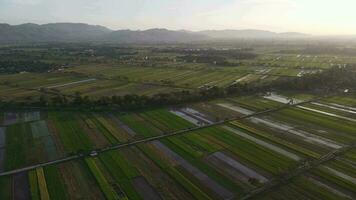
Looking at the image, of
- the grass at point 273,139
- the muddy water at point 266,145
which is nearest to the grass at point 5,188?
the muddy water at point 266,145

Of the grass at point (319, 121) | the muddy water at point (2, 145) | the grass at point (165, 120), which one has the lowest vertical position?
the muddy water at point (2, 145)

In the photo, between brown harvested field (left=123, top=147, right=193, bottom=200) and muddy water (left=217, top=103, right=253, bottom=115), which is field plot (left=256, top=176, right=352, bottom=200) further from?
muddy water (left=217, top=103, right=253, bottom=115)

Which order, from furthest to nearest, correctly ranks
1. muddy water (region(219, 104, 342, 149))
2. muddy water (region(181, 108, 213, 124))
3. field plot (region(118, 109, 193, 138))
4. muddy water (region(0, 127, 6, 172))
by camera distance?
muddy water (region(181, 108, 213, 124)) < field plot (region(118, 109, 193, 138)) < muddy water (region(219, 104, 342, 149)) < muddy water (region(0, 127, 6, 172))

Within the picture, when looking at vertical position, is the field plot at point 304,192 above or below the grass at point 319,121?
below

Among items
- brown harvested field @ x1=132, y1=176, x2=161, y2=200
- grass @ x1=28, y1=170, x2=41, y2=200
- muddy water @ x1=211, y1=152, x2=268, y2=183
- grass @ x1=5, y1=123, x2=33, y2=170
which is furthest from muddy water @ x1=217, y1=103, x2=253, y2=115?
grass @ x1=28, y1=170, x2=41, y2=200

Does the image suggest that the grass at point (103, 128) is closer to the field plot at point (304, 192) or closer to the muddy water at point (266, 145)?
the muddy water at point (266, 145)

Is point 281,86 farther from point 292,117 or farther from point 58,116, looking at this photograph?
point 58,116

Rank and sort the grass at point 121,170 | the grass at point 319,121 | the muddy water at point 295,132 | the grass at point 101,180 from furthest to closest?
1. the grass at point 319,121
2. the muddy water at point 295,132
3. the grass at point 121,170
4. the grass at point 101,180

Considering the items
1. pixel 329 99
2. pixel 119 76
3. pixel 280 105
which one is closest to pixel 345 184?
pixel 280 105
